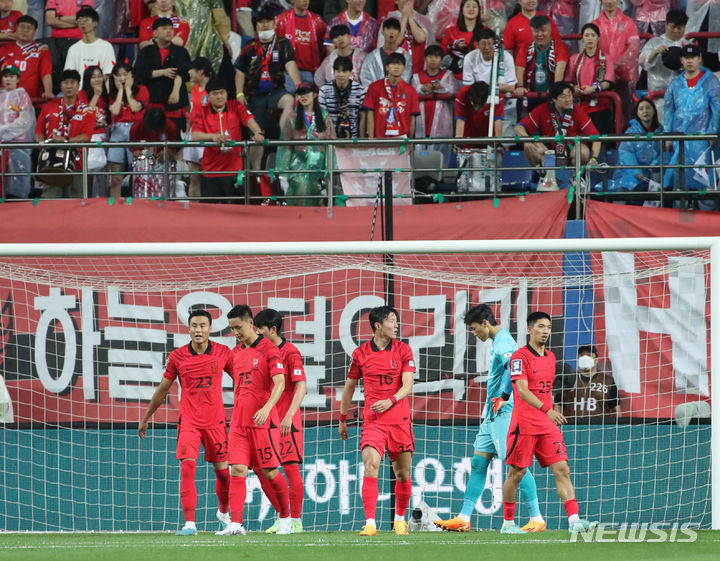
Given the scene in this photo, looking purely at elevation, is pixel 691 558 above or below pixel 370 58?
below

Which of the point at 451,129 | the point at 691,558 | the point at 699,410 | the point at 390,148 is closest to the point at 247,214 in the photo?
the point at 390,148

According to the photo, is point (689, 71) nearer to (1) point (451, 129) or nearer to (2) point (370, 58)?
(1) point (451, 129)

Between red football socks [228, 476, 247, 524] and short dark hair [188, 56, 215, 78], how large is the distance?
5.09 meters

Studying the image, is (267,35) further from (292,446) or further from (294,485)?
(294,485)

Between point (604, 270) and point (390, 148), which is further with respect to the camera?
point (390, 148)

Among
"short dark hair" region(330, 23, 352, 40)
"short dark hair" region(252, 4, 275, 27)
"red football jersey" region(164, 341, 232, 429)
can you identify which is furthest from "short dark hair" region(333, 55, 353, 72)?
"red football jersey" region(164, 341, 232, 429)

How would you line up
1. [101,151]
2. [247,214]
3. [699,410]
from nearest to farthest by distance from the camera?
1. [699,410]
2. [247,214]
3. [101,151]

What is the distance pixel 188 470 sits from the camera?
28.0 ft

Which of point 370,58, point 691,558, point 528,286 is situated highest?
point 370,58

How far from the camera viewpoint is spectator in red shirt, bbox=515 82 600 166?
1126cm

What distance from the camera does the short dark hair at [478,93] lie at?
11.5m

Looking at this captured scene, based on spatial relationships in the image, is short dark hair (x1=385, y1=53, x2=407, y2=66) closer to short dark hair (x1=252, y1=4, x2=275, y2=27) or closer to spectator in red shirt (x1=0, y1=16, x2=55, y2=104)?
short dark hair (x1=252, y1=4, x2=275, y2=27)

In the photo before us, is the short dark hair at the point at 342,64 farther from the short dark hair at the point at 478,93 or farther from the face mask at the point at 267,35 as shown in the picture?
the short dark hair at the point at 478,93

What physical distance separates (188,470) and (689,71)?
6393mm
